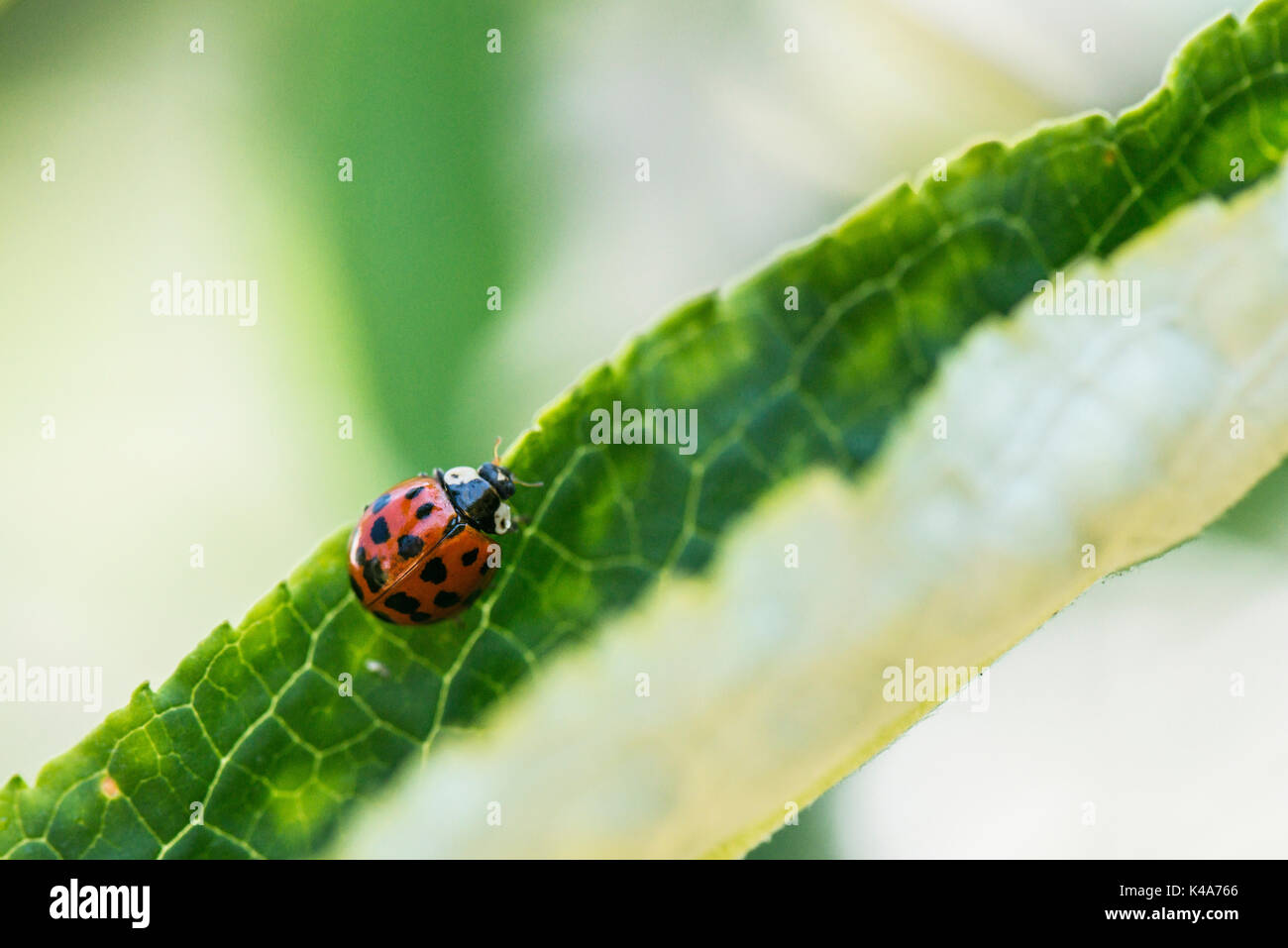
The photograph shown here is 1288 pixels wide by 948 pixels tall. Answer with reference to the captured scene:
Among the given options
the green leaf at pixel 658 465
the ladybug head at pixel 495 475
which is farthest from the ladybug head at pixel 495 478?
the green leaf at pixel 658 465

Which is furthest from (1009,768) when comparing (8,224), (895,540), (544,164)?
(8,224)

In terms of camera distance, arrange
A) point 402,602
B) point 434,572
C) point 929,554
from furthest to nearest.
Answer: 1. point 434,572
2. point 402,602
3. point 929,554

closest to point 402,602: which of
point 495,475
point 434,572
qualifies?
point 434,572

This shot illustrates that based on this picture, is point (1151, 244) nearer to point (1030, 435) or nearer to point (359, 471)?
point (1030, 435)

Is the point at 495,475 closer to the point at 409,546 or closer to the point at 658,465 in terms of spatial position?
the point at 409,546

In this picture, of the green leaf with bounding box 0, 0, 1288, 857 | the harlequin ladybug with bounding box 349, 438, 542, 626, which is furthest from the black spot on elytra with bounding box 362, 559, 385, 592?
the green leaf with bounding box 0, 0, 1288, 857

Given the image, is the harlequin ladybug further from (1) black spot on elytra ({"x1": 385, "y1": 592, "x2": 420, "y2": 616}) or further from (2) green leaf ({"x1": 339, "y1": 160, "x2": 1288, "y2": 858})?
(2) green leaf ({"x1": 339, "y1": 160, "x2": 1288, "y2": 858})

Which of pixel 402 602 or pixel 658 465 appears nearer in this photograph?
pixel 658 465
